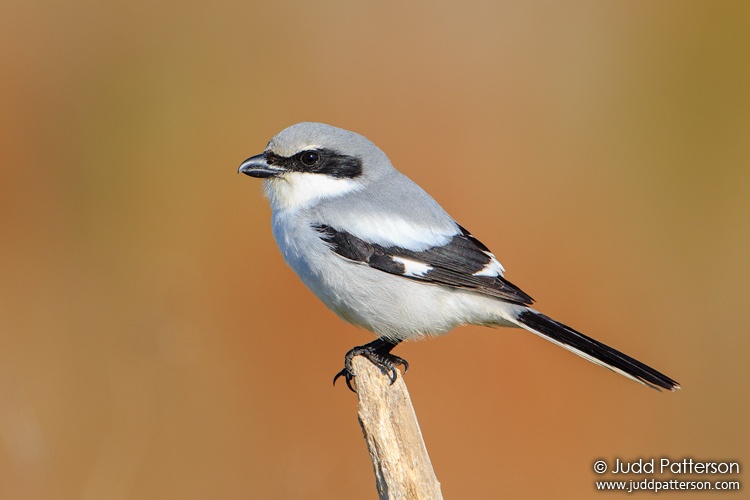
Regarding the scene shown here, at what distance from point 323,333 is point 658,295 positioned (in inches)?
79.4

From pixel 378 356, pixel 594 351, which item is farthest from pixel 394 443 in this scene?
pixel 594 351

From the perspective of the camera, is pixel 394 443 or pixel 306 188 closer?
pixel 394 443

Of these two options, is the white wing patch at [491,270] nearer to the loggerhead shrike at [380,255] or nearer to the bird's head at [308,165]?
the loggerhead shrike at [380,255]

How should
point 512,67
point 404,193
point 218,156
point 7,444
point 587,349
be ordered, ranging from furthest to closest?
point 512,67
point 218,156
point 7,444
point 404,193
point 587,349

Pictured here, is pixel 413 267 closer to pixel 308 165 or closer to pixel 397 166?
pixel 308 165

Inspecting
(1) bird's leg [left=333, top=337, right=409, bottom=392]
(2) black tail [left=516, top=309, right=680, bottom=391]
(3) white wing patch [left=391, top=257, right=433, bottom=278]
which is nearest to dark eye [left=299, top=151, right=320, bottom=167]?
(3) white wing patch [left=391, top=257, right=433, bottom=278]

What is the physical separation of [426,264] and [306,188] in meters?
0.57

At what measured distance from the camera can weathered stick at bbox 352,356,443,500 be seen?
2.35 meters

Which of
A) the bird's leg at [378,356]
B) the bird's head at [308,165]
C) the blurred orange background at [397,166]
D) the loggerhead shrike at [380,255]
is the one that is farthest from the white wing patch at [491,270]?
the blurred orange background at [397,166]

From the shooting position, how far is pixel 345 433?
4.18 meters

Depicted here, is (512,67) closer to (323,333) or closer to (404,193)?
(323,333)

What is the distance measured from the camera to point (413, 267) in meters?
3.02

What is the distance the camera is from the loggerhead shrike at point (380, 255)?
3.02 m

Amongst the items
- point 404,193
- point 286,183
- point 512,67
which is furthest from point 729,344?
point 286,183
